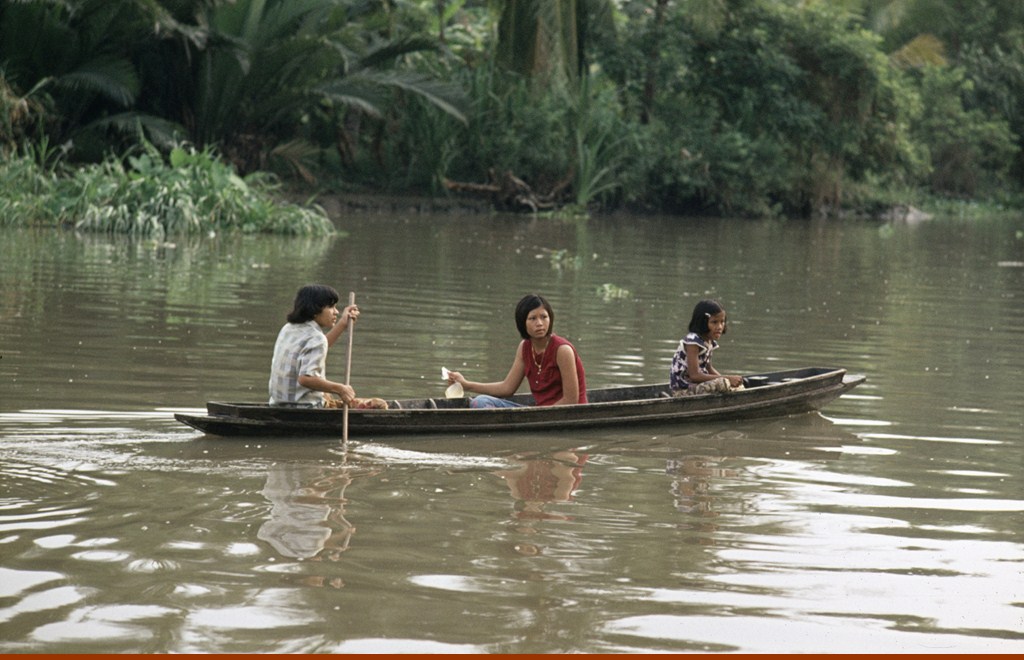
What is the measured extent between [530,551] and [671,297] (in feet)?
33.7

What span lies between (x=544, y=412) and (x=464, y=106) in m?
20.0

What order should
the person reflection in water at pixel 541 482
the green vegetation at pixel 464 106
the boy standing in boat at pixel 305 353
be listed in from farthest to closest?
the green vegetation at pixel 464 106
the boy standing in boat at pixel 305 353
the person reflection in water at pixel 541 482

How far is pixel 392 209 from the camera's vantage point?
101 ft

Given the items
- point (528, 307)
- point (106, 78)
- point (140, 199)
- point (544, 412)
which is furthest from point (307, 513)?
point (106, 78)

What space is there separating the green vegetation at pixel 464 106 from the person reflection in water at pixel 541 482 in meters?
14.1

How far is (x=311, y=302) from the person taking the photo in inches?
295

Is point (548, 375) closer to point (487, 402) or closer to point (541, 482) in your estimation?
point (487, 402)

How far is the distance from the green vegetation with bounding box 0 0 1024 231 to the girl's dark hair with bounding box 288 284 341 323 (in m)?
13.3

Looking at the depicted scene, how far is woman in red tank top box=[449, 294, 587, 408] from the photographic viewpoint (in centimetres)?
799

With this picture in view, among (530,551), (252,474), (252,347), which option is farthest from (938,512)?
(252,347)

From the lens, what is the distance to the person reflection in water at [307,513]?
5285 millimetres

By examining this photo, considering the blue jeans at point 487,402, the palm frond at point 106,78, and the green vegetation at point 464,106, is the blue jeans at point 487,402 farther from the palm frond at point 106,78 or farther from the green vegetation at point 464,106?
the palm frond at point 106,78

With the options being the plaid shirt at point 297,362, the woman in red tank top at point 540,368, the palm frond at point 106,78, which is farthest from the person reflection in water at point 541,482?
the palm frond at point 106,78

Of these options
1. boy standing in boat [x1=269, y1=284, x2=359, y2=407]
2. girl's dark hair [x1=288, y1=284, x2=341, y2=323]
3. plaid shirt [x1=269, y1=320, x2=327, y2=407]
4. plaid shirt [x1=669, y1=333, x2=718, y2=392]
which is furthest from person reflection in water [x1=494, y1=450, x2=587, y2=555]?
plaid shirt [x1=669, y1=333, x2=718, y2=392]
